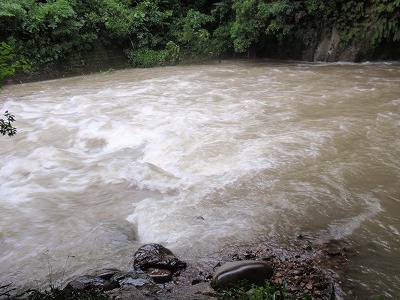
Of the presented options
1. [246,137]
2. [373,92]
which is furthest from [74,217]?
[373,92]

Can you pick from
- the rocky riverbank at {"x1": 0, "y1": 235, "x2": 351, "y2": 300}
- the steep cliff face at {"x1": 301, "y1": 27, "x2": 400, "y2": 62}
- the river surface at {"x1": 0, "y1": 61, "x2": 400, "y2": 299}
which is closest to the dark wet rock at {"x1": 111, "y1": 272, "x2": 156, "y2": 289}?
the rocky riverbank at {"x1": 0, "y1": 235, "x2": 351, "y2": 300}

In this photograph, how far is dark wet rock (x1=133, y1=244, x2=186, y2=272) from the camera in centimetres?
306

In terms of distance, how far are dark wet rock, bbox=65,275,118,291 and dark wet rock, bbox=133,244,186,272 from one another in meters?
0.35

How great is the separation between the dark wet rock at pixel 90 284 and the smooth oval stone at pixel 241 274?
838 millimetres

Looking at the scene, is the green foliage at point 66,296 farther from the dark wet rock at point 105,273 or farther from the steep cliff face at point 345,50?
the steep cliff face at point 345,50

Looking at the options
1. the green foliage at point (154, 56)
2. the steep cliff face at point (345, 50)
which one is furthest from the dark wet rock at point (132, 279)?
the green foliage at point (154, 56)

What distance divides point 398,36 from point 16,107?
11823mm

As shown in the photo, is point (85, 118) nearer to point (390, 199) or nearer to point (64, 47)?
point (390, 199)

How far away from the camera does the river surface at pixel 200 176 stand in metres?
3.49

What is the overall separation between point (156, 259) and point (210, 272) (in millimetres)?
493

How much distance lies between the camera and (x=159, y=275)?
9.71 feet

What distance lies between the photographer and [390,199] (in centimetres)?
406

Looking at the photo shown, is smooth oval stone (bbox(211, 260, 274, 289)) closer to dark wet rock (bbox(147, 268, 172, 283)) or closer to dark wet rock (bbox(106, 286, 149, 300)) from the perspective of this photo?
dark wet rock (bbox(147, 268, 172, 283))

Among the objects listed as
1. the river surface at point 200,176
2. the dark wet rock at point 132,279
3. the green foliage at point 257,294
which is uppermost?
the green foliage at point 257,294
